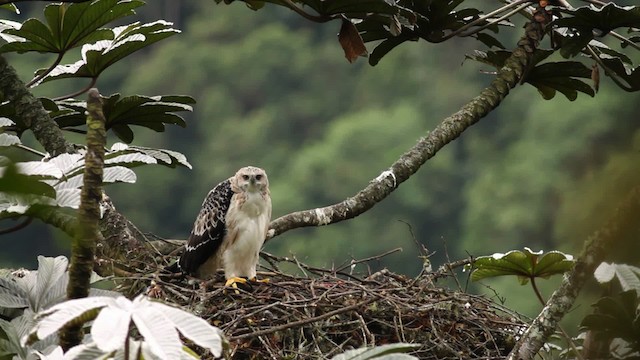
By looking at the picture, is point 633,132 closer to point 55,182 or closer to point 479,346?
point 55,182

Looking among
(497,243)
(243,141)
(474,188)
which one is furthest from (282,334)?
(243,141)

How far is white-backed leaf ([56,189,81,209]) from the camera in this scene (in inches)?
92.2

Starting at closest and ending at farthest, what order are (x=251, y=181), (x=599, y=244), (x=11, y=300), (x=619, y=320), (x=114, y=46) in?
1. (x=599, y=244)
2. (x=619, y=320)
3. (x=11, y=300)
4. (x=114, y=46)
5. (x=251, y=181)

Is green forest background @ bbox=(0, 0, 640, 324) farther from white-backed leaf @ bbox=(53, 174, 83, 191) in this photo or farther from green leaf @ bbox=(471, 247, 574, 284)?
white-backed leaf @ bbox=(53, 174, 83, 191)

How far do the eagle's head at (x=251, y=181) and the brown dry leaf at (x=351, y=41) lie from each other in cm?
121

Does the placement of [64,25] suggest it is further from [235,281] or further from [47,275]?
[235,281]

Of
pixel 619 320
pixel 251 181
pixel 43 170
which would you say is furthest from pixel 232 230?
pixel 619 320

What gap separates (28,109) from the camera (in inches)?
134

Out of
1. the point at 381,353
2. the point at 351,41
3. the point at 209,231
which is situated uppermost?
the point at 351,41

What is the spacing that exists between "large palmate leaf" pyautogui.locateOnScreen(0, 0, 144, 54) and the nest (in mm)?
828

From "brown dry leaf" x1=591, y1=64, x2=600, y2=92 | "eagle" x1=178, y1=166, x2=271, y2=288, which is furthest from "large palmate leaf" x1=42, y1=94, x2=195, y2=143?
"brown dry leaf" x1=591, y1=64, x2=600, y2=92

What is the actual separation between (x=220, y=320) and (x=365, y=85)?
42903 mm

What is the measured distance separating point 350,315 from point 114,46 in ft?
3.72

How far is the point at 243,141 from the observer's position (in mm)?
40344
